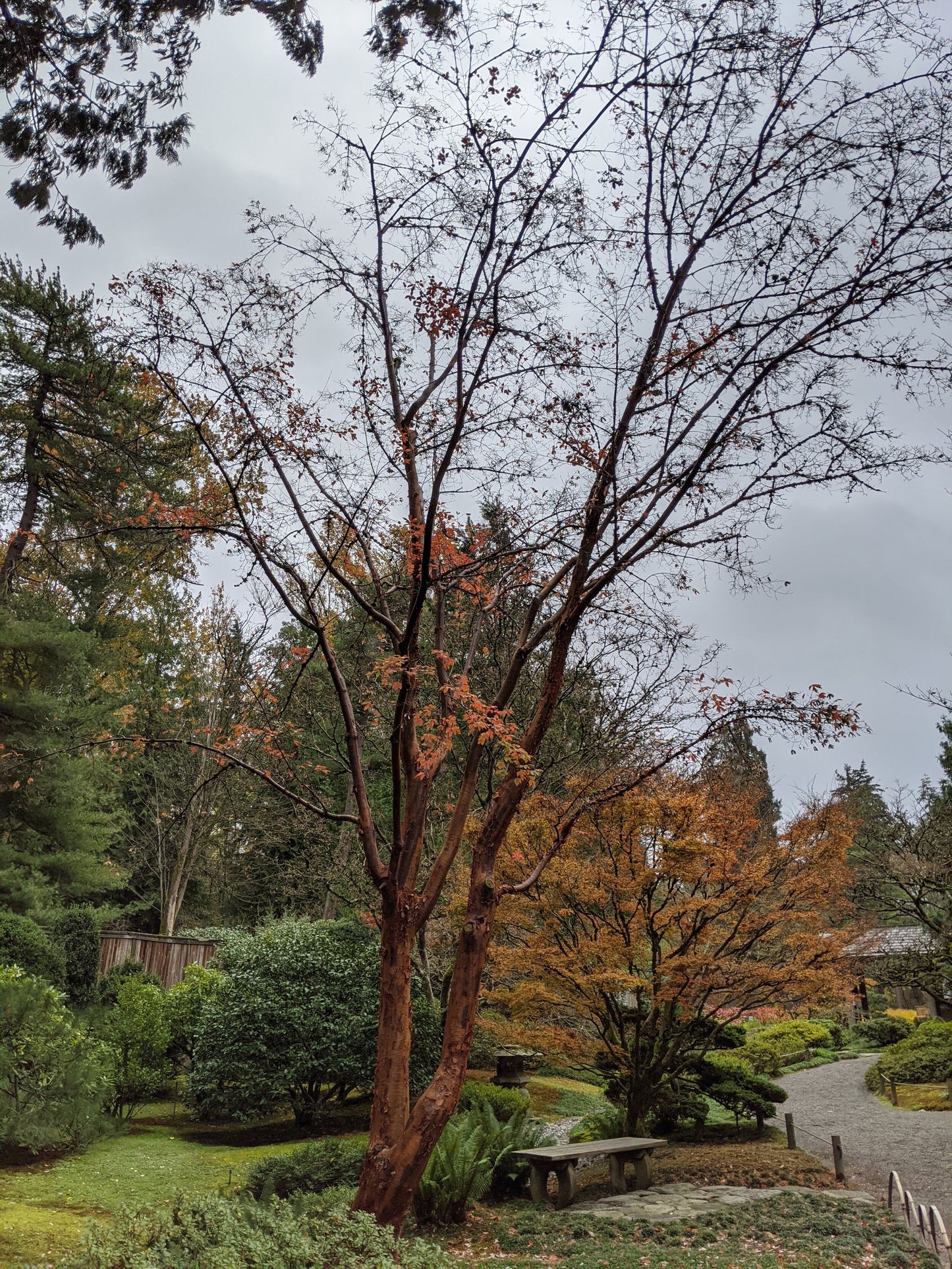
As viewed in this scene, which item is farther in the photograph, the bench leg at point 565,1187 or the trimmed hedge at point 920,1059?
the trimmed hedge at point 920,1059

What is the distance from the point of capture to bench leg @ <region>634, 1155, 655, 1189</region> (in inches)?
344

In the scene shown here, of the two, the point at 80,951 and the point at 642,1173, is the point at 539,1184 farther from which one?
the point at 80,951

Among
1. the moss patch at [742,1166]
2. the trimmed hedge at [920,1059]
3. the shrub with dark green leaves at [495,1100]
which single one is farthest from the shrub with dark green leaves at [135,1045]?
the trimmed hedge at [920,1059]

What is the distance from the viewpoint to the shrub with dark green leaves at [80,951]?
13.5 m

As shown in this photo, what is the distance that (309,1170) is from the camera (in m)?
7.01

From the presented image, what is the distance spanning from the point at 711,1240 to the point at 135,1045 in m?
7.50

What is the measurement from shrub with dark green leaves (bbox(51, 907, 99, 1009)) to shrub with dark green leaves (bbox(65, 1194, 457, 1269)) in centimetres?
1099

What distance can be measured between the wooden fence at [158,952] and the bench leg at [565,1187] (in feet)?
29.0

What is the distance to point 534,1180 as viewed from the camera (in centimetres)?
808

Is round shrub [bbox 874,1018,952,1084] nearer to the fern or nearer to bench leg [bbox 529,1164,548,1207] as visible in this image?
bench leg [bbox 529,1164,548,1207]

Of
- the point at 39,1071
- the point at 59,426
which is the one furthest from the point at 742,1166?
the point at 59,426

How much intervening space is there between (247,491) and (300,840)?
13078 millimetres

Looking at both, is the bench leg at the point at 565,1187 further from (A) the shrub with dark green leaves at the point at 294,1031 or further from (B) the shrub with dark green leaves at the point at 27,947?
(B) the shrub with dark green leaves at the point at 27,947

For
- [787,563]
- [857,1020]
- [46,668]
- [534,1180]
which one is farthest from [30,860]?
[857,1020]
